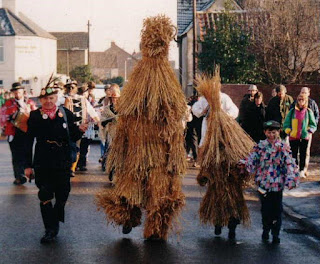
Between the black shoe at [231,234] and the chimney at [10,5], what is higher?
the chimney at [10,5]

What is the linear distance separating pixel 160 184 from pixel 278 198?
1491 mm

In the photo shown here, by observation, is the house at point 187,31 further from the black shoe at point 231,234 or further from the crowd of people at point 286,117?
the black shoe at point 231,234

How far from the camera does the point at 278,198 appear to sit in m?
8.70

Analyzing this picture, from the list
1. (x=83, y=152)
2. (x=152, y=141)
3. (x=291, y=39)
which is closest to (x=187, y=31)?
(x=291, y=39)

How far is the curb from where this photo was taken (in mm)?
9484

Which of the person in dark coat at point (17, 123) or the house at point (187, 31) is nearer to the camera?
the person in dark coat at point (17, 123)

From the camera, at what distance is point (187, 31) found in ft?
118

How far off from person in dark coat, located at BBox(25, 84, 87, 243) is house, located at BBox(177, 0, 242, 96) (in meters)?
23.3

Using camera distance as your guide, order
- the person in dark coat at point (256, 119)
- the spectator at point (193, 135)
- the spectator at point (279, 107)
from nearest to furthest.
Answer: the person in dark coat at point (256, 119)
the spectator at point (279, 107)
the spectator at point (193, 135)

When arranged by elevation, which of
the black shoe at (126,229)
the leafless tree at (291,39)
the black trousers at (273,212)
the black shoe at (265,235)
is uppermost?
the leafless tree at (291,39)

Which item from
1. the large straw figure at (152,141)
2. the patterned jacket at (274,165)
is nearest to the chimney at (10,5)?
the large straw figure at (152,141)

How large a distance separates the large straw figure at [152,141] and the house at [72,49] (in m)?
68.3

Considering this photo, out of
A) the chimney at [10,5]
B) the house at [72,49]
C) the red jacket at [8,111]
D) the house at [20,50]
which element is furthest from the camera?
the house at [72,49]

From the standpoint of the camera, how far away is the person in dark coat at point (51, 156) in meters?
8.59
